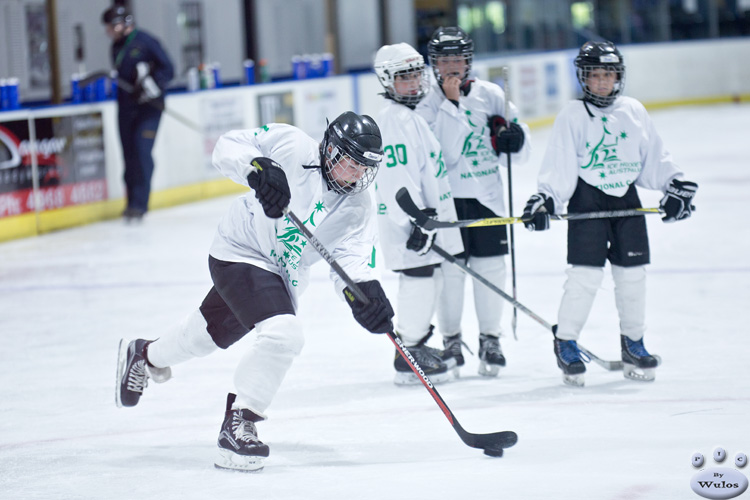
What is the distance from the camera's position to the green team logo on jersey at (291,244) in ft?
9.37

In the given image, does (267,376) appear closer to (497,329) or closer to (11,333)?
(497,329)

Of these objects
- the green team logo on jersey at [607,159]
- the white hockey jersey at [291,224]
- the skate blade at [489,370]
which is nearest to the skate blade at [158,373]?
the white hockey jersey at [291,224]

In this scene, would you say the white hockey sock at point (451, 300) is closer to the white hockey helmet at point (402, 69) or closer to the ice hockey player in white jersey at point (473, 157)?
the ice hockey player in white jersey at point (473, 157)

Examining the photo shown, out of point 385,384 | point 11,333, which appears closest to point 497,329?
point 385,384

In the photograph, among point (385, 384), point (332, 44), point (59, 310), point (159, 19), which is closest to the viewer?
point (385, 384)

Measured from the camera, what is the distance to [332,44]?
1298 centimetres

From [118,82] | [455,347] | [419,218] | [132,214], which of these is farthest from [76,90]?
[419,218]

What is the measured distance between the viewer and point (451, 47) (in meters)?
3.68

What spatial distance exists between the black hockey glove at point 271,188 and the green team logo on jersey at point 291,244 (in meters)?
0.15

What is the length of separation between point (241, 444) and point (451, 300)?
4.04 ft

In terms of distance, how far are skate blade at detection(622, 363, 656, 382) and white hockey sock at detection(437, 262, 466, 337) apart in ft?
1.94

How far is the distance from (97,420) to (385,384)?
926mm

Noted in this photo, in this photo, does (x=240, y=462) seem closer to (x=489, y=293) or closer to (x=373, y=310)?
(x=373, y=310)

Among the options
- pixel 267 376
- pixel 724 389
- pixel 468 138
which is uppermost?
pixel 468 138
